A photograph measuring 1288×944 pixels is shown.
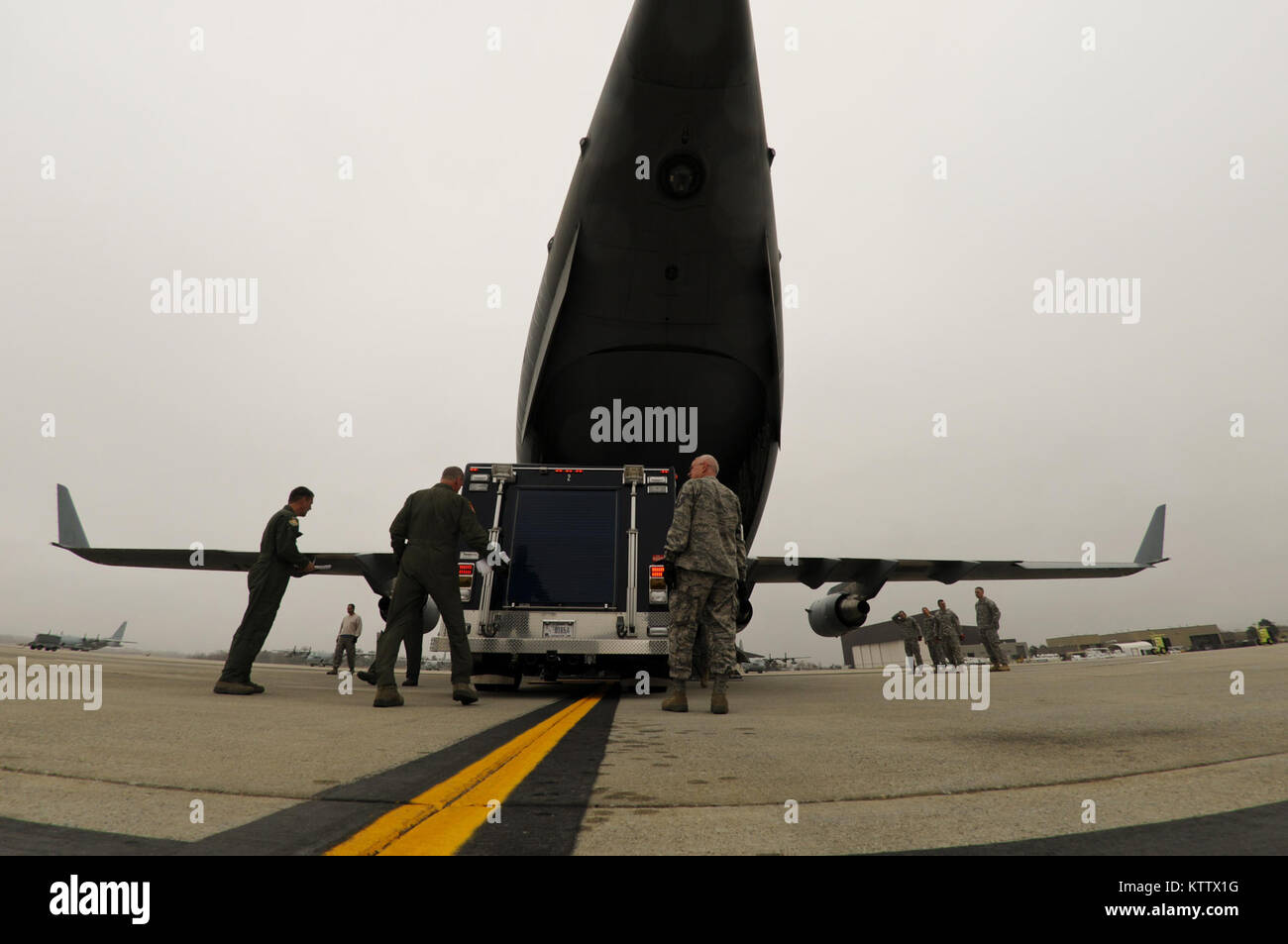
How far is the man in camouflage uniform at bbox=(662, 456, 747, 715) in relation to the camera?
6258 millimetres

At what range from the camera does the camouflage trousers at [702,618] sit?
627 cm

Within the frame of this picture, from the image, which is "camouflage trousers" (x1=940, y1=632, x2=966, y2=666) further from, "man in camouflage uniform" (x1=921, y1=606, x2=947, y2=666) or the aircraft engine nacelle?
the aircraft engine nacelle

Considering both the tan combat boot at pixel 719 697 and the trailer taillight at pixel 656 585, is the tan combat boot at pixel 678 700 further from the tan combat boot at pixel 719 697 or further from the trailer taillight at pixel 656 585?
the trailer taillight at pixel 656 585

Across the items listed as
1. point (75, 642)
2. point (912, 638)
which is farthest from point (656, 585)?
point (75, 642)

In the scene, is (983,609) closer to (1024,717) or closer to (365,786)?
(1024,717)

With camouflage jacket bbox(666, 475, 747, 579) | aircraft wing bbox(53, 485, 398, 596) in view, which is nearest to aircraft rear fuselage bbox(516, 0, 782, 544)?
camouflage jacket bbox(666, 475, 747, 579)

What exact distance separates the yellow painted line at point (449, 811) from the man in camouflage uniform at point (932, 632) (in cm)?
1513

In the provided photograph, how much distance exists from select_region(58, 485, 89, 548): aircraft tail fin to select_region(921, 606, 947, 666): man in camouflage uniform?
2167 centimetres

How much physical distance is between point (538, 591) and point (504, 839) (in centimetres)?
685

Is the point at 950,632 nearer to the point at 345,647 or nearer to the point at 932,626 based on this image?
the point at 932,626

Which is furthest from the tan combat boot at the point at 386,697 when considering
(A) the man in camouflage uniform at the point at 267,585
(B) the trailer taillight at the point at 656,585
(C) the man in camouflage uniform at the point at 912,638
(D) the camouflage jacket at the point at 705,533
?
(C) the man in camouflage uniform at the point at 912,638

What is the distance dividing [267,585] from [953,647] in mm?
14228
